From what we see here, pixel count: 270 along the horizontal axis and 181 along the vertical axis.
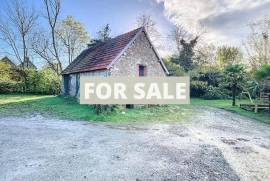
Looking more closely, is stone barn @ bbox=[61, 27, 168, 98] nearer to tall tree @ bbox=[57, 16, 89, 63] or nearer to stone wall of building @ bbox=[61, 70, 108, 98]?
stone wall of building @ bbox=[61, 70, 108, 98]

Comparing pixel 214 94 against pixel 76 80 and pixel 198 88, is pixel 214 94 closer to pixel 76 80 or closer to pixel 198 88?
pixel 198 88

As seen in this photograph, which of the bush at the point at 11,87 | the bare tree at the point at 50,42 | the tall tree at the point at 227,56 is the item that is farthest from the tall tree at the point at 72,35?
the tall tree at the point at 227,56

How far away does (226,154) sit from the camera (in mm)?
7742

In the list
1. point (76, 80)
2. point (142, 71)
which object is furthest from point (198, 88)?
point (76, 80)

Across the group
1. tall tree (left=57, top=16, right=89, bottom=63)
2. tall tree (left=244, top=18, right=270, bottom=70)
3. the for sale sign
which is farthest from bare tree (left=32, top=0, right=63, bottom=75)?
tall tree (left=244, top=18, right=270, bottom=70)

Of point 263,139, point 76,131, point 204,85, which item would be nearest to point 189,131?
point 263,139

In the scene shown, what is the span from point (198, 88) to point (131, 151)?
2351cm

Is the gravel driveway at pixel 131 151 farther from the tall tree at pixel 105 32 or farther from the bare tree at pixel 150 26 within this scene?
the bare tree at pixel 150 26

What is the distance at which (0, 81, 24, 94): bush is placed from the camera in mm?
30516

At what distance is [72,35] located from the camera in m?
36.8

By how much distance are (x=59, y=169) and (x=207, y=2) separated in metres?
16.0

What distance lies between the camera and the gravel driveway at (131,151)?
601 centimetres

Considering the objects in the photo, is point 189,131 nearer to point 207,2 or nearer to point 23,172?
point 23,172

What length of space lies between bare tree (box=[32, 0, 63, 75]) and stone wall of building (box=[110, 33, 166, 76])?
68.4 feet
